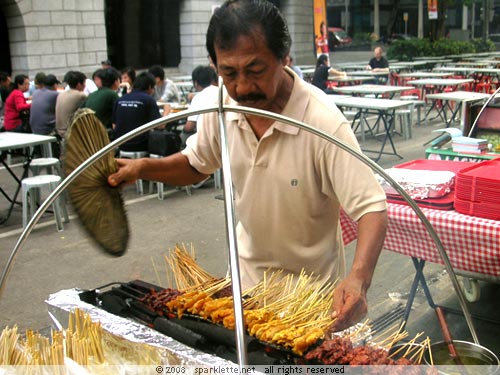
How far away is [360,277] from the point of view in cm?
155

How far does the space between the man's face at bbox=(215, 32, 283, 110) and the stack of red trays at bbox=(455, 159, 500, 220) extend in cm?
159

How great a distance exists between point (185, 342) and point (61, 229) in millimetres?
4454

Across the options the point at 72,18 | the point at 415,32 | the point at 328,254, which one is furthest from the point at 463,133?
the point at 415,32

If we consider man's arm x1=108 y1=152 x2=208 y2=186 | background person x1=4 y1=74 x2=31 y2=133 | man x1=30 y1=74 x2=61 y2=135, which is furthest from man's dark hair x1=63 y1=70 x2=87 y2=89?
man's arm x1=108 y1=152 x2=208 y2=186

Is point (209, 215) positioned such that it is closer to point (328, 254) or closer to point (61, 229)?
point (61, 229)

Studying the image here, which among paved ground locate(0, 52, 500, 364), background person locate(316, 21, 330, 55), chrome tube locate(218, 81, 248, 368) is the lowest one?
paved ground locate(0, 52, 500, 364)

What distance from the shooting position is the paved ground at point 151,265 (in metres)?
3.84

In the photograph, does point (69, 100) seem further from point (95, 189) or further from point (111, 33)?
point (111, 33)

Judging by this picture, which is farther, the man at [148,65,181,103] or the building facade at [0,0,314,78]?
the building facade at [0,0,314,78]

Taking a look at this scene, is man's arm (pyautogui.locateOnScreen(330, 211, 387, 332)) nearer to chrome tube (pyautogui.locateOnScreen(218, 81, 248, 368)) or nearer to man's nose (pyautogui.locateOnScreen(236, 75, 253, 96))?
chrome tube (pyautogui.locateOnScreen(218, 81, 248, 368))

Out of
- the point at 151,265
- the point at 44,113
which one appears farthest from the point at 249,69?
the point at 44,113

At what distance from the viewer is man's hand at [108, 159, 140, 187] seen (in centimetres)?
159

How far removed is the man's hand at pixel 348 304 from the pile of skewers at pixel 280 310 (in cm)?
4

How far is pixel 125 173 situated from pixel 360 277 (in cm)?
71
